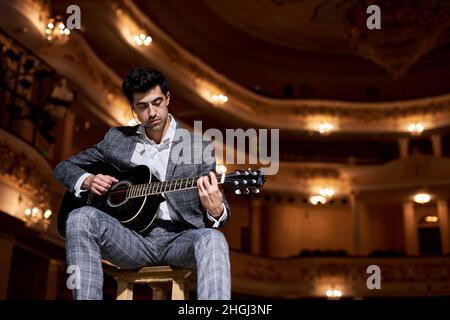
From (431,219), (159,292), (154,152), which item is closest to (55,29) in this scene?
(154,152)

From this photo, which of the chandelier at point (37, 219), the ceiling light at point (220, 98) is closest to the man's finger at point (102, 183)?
the chandelier at point (37, 219)

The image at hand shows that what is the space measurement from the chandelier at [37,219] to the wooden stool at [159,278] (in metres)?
7.27

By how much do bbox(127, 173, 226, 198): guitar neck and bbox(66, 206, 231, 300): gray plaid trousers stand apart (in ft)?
0.69

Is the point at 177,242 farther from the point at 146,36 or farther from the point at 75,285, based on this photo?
the point at 146,36

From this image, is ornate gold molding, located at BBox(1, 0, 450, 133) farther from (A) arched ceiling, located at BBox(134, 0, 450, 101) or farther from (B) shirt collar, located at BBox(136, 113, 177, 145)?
(B) shirt collar, located at BBox(136, 113, 177, 145)

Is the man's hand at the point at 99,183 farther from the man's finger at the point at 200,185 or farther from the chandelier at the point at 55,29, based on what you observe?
the chandelier at the point at 55,29

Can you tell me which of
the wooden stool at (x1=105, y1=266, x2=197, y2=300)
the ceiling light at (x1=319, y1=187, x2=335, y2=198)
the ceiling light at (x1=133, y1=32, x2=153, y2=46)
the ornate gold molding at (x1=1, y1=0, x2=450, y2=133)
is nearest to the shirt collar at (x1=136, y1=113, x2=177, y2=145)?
the wooden stool at (x1=105, y1=266, x2=197, y2=300)

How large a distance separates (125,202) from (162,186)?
0.22m

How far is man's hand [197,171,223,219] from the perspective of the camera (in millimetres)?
3264

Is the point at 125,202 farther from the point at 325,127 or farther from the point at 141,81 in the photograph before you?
the point at 325,127

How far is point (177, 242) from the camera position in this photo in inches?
131

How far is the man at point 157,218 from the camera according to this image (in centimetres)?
298

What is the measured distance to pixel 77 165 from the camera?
12.2ft
